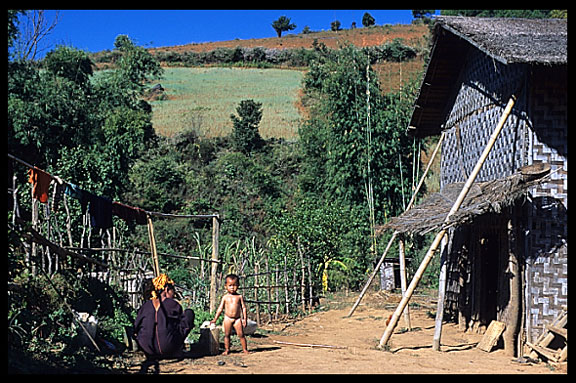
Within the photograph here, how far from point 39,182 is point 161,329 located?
2.20 m

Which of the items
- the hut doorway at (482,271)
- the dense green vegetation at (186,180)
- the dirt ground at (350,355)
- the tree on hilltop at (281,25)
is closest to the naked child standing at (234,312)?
the dirt ground at (350,355)

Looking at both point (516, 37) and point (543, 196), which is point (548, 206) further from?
point (516, 37)

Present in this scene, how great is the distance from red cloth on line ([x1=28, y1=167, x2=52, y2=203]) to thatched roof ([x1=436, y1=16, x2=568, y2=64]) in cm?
551

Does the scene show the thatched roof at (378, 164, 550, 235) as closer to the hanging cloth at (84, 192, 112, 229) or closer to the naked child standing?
the naked child standing

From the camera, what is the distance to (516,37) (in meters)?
8.26

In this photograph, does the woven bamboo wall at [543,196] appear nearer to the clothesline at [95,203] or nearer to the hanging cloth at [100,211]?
the clothesline at [95,203]

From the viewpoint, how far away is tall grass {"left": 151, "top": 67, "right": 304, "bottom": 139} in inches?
1375

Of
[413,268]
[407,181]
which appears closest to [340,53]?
[407,181]

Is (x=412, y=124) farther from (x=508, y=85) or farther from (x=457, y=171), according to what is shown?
(x=508, y=85)

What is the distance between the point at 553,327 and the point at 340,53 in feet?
47.0

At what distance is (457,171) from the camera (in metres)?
11.4

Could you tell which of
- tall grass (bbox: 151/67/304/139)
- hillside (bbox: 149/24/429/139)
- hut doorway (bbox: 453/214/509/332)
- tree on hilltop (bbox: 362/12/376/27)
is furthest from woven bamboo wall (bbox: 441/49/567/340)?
tree on hilltop (bbox: 362/12/376/27)

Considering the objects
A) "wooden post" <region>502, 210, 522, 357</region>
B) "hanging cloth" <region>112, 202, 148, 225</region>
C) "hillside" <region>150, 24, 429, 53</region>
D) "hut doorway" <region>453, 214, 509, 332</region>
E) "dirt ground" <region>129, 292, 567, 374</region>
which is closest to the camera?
"dirt ground" <region>129, 292, 567, 374</region>

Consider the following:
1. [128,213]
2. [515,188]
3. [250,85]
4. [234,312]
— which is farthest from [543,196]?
[250,85]
